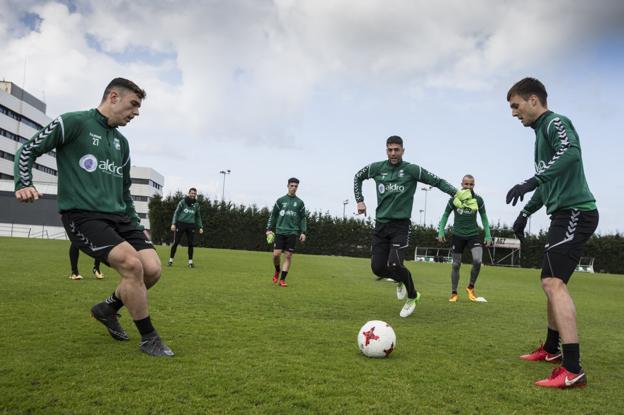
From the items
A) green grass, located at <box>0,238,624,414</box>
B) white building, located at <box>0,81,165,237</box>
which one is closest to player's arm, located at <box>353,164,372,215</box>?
green grass, located at <box>0,238,624,414</box>

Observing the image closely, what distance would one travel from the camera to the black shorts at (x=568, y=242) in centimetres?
438

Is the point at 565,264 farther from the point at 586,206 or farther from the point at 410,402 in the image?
the point at 410,402

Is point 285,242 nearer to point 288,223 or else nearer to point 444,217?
point 288,223

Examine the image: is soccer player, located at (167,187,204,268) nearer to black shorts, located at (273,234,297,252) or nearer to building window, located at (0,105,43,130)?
black shorts, located at (273,234,297,252)

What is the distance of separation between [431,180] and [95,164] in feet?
16.5

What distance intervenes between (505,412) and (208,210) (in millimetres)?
44040

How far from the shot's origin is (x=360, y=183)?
27.8ft

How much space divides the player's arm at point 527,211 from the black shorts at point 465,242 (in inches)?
209

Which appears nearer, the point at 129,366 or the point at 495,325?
the point at 129,366

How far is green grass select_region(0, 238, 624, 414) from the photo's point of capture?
3.33 m

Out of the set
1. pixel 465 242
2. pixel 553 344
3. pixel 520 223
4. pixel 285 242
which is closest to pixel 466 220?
pixel 465 242

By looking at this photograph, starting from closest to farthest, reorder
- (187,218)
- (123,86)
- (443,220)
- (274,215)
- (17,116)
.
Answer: (123,86), (443,220), (274,215), (187,218), (17,116)

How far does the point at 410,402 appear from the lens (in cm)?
345

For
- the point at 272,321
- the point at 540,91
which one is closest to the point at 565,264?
the point at 540,91
